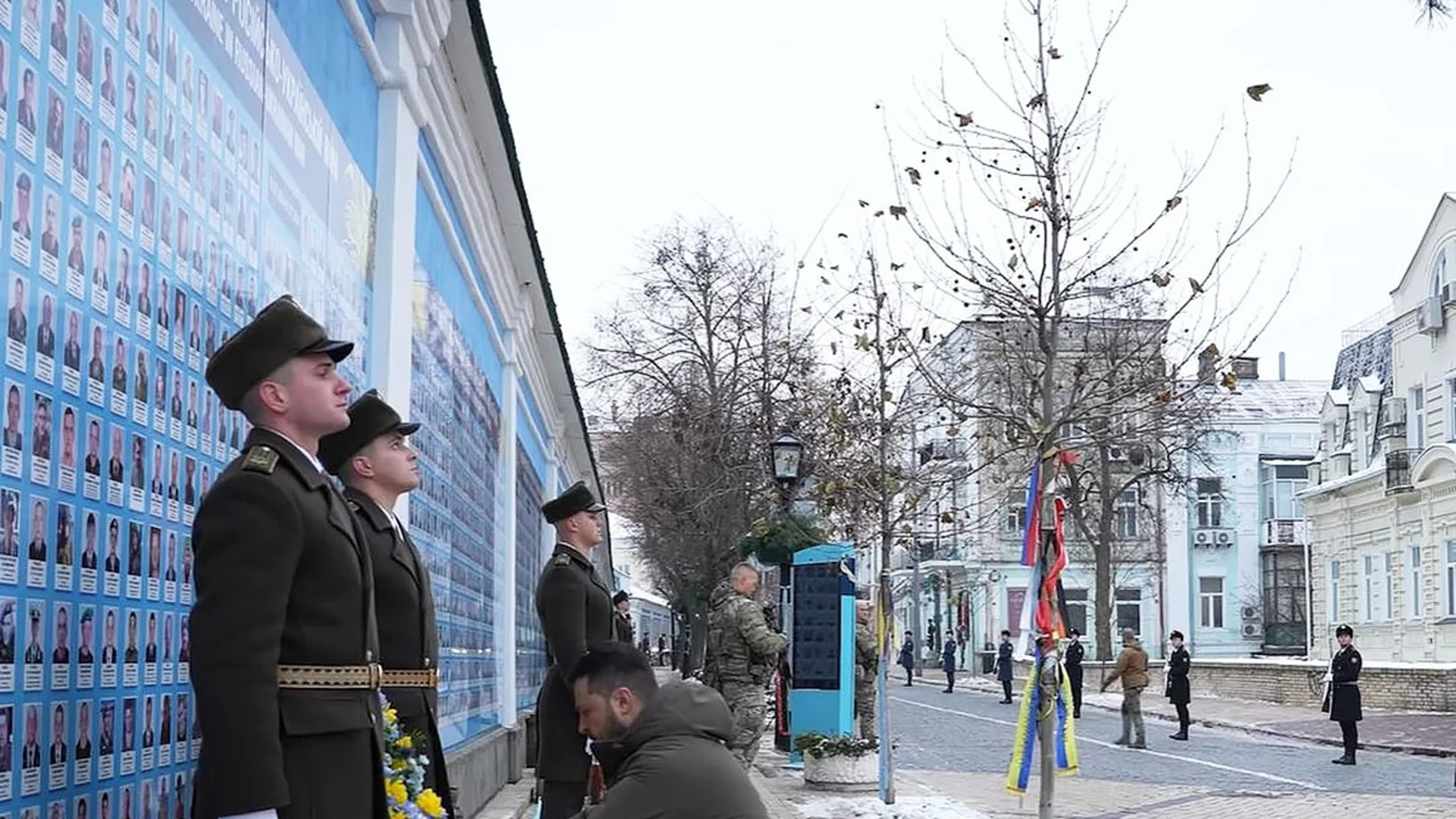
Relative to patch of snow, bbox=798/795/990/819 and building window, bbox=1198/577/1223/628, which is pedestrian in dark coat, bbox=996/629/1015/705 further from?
building window, bbox=1198/577/1223/628

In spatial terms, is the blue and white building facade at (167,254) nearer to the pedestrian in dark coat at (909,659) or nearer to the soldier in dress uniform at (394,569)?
the soldier in dress uniform at (394,569)

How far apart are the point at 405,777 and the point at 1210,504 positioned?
68.1m

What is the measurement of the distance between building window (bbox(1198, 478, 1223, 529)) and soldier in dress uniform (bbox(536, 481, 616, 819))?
64.3 metres

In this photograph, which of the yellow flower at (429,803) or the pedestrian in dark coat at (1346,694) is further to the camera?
the pedestrian in dark coat at (1346,694)

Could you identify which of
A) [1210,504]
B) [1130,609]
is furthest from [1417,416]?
[1130,609]

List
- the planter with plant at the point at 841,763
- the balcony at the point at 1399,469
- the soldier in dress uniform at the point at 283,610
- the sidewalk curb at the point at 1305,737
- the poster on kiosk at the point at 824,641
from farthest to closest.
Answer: the balcony at the point at 1399,469
the sidewalk curb at the point at 1305,737
the poster on kiosk at the point at 824,641
the planter with plant at the point at 841,763
the soldier in dress uniform at the point at 283,610

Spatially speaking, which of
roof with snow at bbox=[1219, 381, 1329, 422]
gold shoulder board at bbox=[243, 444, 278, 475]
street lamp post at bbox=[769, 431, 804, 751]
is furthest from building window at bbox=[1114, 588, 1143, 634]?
gold shoulder board at bbox=[243, 444, 278, 475]

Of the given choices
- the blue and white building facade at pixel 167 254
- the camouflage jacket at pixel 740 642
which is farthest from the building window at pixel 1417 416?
the blue and white building facade at pixel 167 254

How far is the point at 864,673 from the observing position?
19.1 m

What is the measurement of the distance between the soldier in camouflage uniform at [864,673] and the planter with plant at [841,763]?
1.93m

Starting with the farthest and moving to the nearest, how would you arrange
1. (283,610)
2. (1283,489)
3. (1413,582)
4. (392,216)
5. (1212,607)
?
(1283,489)
(1212,607)
(1413,582)
(392,216)
(283,610)

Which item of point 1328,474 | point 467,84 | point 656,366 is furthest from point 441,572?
point 1328,474

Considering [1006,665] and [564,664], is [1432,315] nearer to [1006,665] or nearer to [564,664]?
[1006,665]

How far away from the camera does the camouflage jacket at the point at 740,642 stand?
13953 millimetres
